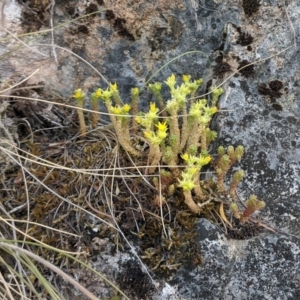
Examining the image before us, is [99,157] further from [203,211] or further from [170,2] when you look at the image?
[170,2]

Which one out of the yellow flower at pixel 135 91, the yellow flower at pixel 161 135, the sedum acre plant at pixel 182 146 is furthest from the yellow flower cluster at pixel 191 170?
the yellow flower at pixel 135 91

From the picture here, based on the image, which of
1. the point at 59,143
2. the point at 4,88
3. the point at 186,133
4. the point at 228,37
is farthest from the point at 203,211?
the point at 4,88

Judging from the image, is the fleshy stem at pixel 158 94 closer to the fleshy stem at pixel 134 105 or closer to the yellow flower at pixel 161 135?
the fleshy stem at pixel 134 105

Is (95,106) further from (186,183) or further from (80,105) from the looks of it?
(186,183)

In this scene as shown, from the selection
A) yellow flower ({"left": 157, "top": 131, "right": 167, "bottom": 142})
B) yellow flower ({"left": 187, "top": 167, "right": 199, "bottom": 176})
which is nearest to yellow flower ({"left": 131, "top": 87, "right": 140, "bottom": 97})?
yellow flower ({"left": 157, "top": 131, "right": 167, "bottom": 142})

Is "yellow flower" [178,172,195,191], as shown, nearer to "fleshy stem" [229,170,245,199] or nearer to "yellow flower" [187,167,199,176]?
"yellow flower" [187,167,199,176]

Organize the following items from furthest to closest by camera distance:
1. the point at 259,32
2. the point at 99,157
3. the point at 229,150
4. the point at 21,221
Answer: the point at 259,32, the point at 99,157, the point at 229,150, the point at 21,221
